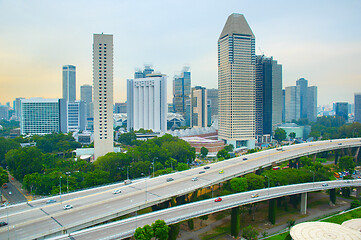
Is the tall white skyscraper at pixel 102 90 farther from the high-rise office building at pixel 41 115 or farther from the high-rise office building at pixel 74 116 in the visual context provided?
the high-rise office building at pixel 74 116

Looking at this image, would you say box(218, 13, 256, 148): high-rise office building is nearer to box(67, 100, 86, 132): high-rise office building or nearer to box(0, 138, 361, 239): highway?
box(0, 138, 361, 239): highway

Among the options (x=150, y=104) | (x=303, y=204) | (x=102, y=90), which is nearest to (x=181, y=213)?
(x=303, y=204)

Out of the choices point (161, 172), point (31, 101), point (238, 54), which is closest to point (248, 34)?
point (238, 54)

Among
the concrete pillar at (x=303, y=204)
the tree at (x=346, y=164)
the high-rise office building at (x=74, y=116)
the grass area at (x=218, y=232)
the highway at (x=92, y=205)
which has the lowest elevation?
the grass area at (x=218, y=232)

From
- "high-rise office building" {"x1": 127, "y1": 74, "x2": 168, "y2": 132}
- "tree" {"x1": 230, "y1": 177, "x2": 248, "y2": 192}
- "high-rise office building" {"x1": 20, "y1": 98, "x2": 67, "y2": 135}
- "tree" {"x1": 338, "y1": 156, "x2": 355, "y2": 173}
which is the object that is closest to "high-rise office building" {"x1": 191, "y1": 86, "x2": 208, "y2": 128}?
"high-rise office building" {"x1": 127, "y1": 74, "x2": 168, "y2": 132}

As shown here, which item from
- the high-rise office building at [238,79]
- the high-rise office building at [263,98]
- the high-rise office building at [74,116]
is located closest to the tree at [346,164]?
the high-rise office building at [238,79]
